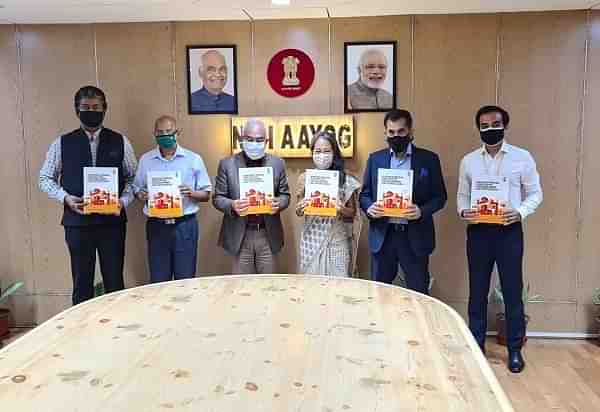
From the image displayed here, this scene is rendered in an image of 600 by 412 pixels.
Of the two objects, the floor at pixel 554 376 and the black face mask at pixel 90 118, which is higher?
the black face mask at pixel 90 118

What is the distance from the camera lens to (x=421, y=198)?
11.6ft

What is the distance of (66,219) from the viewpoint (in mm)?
3688

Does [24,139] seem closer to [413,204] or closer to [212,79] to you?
[212,79]

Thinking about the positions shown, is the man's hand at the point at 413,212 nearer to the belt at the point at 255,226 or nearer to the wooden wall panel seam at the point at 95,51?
the belt at the point at 255,226

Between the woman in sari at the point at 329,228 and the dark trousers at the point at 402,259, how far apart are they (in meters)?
0.22

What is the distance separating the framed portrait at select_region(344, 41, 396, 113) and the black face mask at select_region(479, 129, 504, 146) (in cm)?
86

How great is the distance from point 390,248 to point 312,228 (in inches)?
20.0

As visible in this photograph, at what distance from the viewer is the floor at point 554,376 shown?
3.07 metres

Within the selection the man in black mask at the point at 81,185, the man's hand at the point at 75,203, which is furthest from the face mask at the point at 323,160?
the man's hand at the point at 75,203

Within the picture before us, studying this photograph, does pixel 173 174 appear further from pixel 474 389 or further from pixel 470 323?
pixel 474 389

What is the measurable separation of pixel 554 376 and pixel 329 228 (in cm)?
164

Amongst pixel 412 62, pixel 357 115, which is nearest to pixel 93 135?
pixel 357 115

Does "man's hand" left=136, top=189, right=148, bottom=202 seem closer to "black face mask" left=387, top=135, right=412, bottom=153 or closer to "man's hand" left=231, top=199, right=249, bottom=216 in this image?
"man's hand" left=231, top=199, right=249, bottom=216

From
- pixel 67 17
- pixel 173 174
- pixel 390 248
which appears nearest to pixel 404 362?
pixel 390 248
